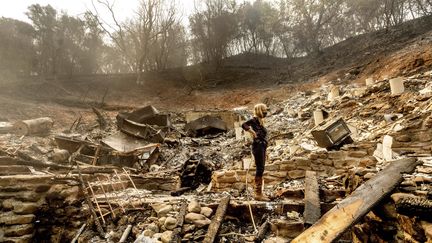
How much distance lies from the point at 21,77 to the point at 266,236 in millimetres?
23349

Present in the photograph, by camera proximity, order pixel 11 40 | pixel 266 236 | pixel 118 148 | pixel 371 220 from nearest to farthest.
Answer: pixel 371 220 < pixel 266 236 < pixel 118 148 < pixel 11 40

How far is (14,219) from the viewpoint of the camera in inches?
158

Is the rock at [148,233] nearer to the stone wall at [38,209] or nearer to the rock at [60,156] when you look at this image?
the stone wall at [38,209]

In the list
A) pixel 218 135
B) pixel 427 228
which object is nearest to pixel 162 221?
pixel 427 228

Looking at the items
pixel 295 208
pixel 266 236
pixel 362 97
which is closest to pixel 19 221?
pixel 266 236

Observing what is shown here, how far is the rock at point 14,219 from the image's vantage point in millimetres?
3935

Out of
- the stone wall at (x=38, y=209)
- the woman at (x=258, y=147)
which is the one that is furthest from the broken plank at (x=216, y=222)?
the stone wall at (x=38, y=209)

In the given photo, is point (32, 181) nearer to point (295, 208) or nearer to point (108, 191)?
point (108, 191)

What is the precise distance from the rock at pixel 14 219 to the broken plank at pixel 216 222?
271cm

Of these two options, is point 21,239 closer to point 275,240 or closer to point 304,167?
point 275,240

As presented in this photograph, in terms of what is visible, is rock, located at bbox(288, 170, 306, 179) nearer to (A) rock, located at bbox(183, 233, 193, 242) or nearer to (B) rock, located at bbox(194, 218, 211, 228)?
(B) rock, located at bbox(194, 218, 211, 228)

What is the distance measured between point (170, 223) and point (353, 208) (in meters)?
2.34

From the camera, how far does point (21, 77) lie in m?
20.7

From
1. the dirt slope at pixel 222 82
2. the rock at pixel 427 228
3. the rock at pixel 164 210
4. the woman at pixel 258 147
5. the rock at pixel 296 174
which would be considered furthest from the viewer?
the dirt slope at pixel 222 82
